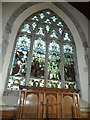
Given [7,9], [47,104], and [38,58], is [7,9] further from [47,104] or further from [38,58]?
[47,104]

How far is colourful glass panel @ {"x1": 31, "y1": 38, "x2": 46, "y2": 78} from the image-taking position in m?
5.42

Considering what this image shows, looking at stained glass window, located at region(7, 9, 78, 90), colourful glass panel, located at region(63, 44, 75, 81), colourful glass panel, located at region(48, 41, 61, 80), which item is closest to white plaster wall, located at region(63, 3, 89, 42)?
stained glass window, located at region(7, 9, 78, 90)

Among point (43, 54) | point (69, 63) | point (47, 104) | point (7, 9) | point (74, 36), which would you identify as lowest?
point (47, 104)

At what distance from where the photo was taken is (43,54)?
5.95m

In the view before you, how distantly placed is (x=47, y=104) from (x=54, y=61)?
7.08 ft

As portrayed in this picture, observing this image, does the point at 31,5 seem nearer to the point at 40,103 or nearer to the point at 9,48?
the point at 9,48

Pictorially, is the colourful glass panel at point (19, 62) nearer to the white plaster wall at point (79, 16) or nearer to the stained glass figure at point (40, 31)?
the stained glass figure at point (40, 31)

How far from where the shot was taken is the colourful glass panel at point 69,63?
18.9 feet

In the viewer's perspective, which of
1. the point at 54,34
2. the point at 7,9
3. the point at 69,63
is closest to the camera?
the point at 69,63

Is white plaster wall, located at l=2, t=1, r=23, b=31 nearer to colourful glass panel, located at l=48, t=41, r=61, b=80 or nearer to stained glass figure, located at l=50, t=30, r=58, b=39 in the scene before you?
stained glass figure, located at l=50, t=30, r=58, b=39

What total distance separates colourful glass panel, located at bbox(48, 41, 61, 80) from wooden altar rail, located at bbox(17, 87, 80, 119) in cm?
117

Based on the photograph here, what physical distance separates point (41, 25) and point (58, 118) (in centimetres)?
415

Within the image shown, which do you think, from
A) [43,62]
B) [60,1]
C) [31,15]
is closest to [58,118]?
[43,62]

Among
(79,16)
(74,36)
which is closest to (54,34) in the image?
(74,36)
